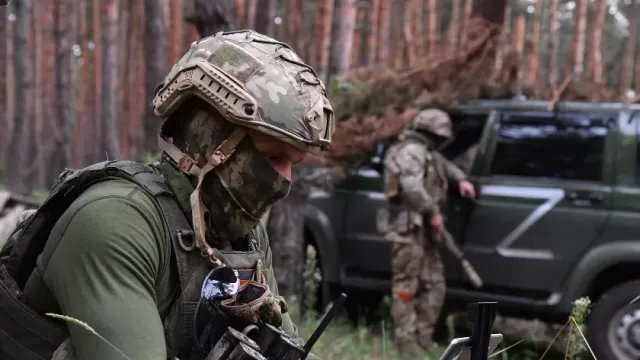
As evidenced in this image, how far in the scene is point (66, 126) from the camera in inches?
679

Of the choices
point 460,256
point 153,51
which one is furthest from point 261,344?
point 153,51

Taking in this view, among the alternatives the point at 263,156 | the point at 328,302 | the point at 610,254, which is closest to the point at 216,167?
the point at 263,156

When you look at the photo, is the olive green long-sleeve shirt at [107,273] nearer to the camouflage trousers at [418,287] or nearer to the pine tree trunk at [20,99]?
the camouflage trousers at [418,287]

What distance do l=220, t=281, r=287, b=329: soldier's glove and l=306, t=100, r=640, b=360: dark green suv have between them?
13.0ft

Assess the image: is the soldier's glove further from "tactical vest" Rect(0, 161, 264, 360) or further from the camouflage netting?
the camouflage netting

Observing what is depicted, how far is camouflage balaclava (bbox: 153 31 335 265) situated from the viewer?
2.05m

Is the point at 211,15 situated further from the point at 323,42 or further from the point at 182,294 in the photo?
the point at 323,42

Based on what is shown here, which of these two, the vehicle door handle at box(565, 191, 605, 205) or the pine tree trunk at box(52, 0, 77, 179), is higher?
the vehicle door handle at box(565, 191, 605, 205)

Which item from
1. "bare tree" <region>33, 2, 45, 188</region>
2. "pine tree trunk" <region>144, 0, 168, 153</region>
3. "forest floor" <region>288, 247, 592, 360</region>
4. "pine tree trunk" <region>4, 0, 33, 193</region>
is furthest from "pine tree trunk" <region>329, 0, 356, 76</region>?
"bare tree" <region>33, 2, 45, 188</region>

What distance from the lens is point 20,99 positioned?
1797 centimetres

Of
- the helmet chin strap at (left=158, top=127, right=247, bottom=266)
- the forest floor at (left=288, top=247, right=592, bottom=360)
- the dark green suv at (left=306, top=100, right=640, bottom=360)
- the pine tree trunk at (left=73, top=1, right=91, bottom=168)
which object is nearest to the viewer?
the helmet chin strap at (left=158, top=127, right=247, bottom=266)

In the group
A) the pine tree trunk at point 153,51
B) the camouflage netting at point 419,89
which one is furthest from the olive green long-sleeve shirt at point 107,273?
the pine tree trunk at point 153,51

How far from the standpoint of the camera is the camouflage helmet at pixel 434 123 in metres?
6.42

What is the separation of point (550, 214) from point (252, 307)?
4307mm
